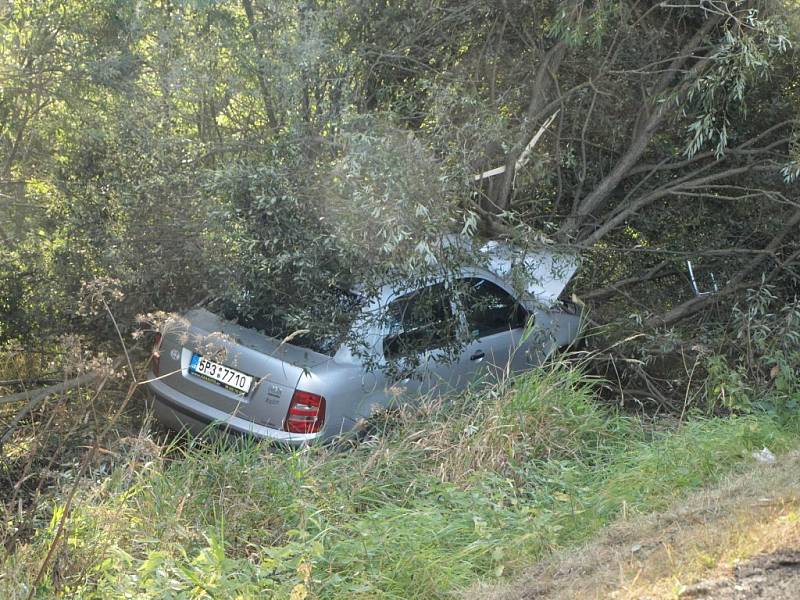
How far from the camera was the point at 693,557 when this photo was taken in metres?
3.60

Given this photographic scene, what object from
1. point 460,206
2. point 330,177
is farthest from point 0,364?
point 460,206

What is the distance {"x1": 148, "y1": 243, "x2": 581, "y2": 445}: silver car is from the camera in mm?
5973

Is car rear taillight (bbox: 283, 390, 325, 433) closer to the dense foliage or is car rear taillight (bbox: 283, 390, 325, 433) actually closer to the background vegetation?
the background vegetation

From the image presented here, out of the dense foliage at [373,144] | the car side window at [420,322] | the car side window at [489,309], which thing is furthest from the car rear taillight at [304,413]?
the car side window at [489,309]

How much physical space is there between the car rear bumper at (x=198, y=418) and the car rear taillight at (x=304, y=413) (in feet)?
0.16

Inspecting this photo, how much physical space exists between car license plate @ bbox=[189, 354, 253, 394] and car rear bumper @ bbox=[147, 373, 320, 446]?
21 cm

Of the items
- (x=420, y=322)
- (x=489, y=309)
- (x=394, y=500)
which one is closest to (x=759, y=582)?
(x=394, y=500)

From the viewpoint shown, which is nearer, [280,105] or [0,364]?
[280,105]

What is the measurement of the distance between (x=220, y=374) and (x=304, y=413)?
2.42 ft

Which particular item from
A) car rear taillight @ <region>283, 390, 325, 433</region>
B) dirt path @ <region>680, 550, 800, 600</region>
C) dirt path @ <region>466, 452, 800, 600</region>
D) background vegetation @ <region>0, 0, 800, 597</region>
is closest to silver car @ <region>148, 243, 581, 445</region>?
car rear taillight @ <region>283, 390, 325, 433</region>

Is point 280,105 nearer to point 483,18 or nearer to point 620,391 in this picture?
point 483,18

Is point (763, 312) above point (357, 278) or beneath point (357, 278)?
beneath

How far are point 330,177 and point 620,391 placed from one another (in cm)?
335

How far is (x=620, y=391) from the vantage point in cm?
772
